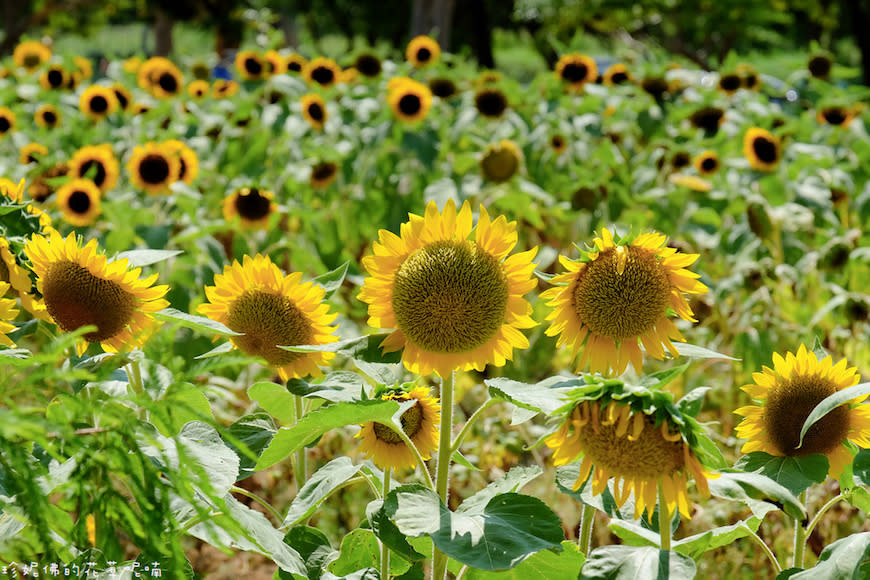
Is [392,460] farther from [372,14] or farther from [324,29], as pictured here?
[324,29]

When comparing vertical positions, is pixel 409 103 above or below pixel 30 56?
above

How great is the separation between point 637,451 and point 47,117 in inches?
168

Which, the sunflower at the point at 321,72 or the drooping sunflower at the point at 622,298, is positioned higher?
the drooping sunflower at the point at 622,298

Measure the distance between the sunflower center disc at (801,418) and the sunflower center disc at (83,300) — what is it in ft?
2.74

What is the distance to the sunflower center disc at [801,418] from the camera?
1.12 m

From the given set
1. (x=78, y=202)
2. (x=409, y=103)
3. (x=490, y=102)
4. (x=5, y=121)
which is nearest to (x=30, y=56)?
(x=5, y=121)

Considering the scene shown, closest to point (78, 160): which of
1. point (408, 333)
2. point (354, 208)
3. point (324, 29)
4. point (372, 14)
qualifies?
point (354, 208)

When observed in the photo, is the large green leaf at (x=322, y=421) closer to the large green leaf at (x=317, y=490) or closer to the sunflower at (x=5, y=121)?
the large green leaf at (x=317, y=490)

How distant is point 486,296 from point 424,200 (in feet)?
9.74

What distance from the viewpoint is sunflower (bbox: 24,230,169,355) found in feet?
3.92

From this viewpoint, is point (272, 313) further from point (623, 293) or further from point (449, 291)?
point (623, 293)

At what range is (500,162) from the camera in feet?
12.3

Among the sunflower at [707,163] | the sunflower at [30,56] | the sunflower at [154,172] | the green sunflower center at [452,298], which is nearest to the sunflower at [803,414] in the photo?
the green sunflower center at [452,298]

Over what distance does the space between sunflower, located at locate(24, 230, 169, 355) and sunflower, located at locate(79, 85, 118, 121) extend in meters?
3.38
